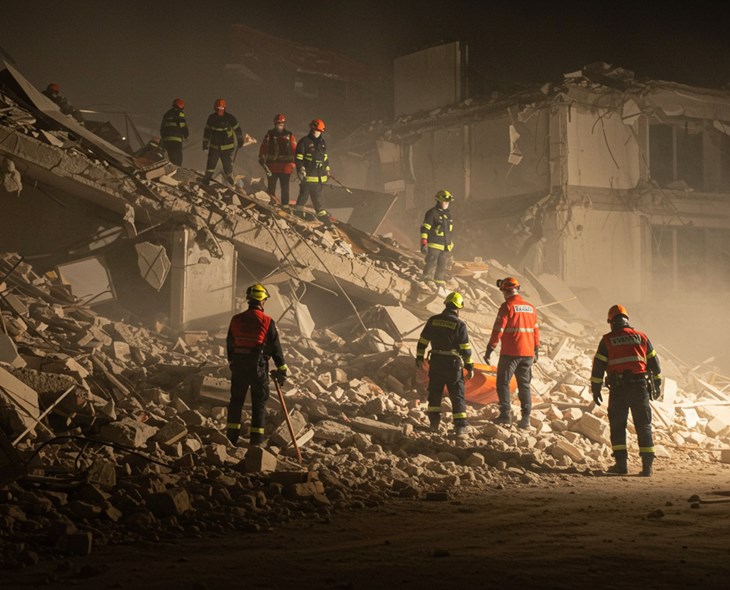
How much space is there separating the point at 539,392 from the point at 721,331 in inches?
416

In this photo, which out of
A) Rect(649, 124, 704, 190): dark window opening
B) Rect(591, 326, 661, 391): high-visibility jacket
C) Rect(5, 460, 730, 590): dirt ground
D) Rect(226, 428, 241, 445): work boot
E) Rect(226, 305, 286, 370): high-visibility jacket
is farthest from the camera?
Rect(649, 124, 704, 190): dark window opening

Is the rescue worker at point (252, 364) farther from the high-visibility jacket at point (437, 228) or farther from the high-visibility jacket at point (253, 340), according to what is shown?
the high-visibility jacket at point (437, 228)

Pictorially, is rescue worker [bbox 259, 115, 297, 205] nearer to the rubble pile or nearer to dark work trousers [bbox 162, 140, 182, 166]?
dark work trousers [bbox 162, 140, 182, 166]

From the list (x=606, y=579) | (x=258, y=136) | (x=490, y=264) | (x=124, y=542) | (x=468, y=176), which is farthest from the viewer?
(x=258, y=136)

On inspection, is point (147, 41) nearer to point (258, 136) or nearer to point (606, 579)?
point (258, 136)

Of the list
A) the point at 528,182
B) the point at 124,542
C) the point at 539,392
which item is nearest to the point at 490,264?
the point at 528,182

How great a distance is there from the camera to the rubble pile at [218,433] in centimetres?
552

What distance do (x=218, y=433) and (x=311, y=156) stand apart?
784cm

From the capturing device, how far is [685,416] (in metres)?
11.3

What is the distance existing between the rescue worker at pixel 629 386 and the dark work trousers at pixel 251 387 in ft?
12.1

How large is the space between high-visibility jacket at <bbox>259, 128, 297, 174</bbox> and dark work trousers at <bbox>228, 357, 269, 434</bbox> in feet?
25.1

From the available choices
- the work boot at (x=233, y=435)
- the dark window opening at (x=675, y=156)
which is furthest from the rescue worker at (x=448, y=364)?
the dark window opening at (x=675, y=156)

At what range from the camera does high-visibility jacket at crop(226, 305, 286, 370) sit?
816 cm

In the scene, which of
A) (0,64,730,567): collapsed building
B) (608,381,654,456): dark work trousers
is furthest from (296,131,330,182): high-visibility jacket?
(608,381,654,456): dark work trousers
